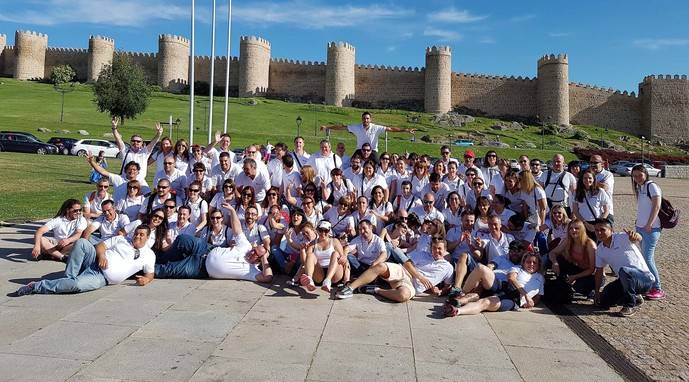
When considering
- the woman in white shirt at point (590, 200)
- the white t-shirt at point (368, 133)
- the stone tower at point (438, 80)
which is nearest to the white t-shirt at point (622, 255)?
the woman in white shirt at point (590, 200)

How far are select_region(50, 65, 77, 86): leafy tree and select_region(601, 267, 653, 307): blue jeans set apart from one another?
73475 millimetres

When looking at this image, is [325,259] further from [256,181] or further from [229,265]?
[256,181]

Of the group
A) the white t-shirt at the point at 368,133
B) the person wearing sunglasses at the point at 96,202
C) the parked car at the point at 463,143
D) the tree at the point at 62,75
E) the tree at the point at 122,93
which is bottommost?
the person wearing sunglasses at the point at 96,202

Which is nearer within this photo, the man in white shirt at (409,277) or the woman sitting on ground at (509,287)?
the woman sitting on ground at (509,287)

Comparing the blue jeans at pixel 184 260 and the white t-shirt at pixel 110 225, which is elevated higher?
the white t-shirt at pixel 110 225

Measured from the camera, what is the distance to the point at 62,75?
226 feet

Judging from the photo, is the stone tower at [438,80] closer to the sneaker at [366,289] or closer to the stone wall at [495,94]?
the stone wall at [495,94]

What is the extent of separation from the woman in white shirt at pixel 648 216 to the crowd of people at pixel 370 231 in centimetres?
2

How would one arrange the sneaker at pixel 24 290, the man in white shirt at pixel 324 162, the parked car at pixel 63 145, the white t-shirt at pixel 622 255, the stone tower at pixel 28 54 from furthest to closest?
the stone tower at pixel 28 54 < the parked car at pixel 63 145 < the man in white shirt at pixel 324 162 < the white t-shirt at pixel 622 255 < the sneaker at pixel 24 290

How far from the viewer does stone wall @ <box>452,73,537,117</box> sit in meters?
67.7

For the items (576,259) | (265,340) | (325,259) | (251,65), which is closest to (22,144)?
(325,259)

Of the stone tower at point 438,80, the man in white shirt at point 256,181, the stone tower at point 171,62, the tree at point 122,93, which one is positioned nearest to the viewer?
the man in white shirt at point 256,181

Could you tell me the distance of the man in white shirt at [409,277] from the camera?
5.84 meters

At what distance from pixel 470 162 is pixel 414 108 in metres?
60.9
